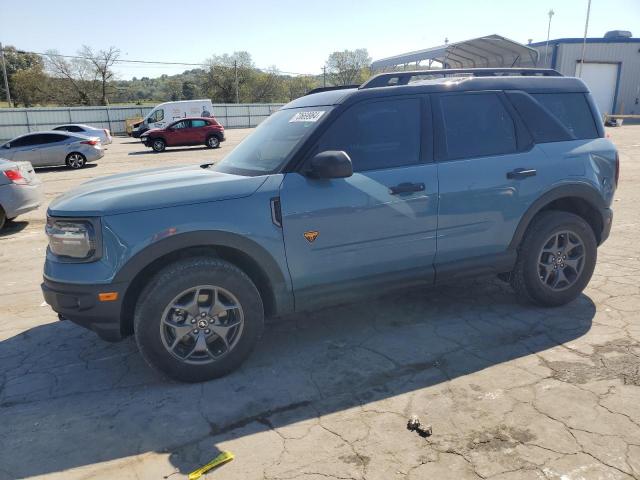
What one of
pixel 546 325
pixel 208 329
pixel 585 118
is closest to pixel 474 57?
pixel 585 118

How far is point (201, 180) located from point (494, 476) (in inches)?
97.5

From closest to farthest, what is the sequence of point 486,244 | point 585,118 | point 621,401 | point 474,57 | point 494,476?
A: point 494,476, point 621,401, point 486,244, point 585,118, point 474,57

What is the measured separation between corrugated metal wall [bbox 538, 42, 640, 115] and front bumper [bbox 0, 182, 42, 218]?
1483 inches

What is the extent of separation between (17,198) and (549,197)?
25.3ft

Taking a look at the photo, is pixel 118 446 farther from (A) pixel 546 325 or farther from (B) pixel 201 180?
(A) pixel 546 325

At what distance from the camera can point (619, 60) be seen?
3834 cm

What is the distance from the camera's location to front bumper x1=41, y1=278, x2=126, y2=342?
292 centimetres

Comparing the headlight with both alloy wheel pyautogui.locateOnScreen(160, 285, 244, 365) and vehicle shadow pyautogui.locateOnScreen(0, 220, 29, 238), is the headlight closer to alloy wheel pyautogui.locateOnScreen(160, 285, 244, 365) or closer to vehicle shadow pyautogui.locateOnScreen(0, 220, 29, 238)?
alloy wheel pyautogui.locateOnScreen(160, 285, 244, 365)

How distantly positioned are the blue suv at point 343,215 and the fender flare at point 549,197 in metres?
0.02

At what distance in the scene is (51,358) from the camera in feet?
11.9

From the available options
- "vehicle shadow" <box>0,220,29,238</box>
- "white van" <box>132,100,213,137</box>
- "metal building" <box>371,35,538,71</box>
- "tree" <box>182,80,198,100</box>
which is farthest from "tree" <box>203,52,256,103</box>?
"vehicle shadow" <box>0,220,29,238</box>

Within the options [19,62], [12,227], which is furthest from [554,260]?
[19,62]

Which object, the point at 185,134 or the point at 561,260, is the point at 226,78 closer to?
the point at 185,134

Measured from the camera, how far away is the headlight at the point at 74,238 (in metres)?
→ 2.93
